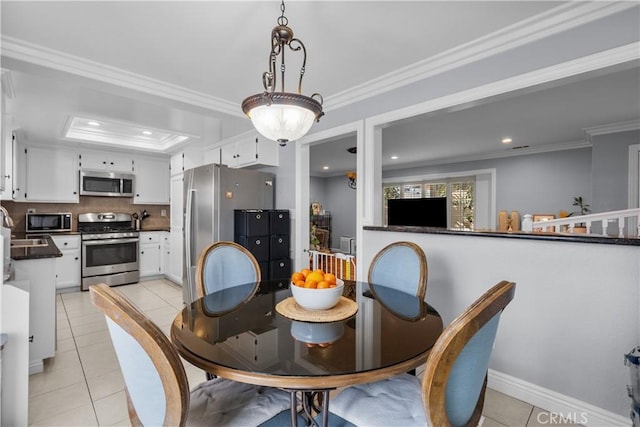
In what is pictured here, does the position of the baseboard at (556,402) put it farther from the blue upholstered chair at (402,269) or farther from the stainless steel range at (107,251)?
the stainless steel range at (107,251)

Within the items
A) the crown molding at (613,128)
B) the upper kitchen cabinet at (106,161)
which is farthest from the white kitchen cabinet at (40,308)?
the crown molding at (613,128)

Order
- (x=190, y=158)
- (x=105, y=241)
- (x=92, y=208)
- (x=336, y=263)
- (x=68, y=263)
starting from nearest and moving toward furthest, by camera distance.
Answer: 1. (x=336, y=263)
2. (x=68, y=263)
3. (x=105, y=241)
4. (x=190, y=158)
5. (x=92, y=208)

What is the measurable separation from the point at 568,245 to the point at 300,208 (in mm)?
2462

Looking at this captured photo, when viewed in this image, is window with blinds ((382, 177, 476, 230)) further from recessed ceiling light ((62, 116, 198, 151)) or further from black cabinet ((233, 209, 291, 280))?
recessed ceiling light ((62, 116, 198, 151))

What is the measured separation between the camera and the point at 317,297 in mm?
1431

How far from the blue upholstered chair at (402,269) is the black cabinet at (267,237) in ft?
5.33

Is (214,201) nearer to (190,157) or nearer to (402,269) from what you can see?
(190,157)

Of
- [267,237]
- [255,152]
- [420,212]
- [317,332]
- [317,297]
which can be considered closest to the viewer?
[317,332]

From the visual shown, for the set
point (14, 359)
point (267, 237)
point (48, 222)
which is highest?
point (48, 222)

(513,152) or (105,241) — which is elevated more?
(513,152)

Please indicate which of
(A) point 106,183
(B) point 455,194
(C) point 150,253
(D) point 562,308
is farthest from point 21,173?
(B) point 455,194

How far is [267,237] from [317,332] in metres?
2.36

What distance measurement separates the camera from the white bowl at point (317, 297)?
4.66 feet

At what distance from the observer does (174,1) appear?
165cm
